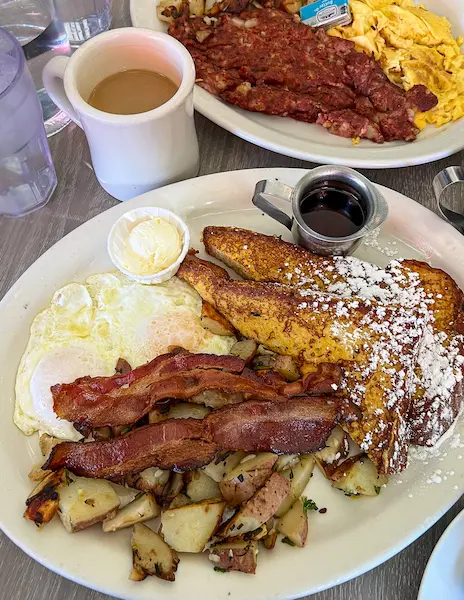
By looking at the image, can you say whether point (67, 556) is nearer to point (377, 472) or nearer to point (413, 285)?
point (377, 472)

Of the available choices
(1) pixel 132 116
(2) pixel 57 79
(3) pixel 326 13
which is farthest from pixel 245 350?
(3) pixel 326 13

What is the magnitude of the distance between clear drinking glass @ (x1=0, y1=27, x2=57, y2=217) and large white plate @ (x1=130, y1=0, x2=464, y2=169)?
60cm

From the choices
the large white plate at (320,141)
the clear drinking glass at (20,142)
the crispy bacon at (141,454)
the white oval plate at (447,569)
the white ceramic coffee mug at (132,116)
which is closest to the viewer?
the white oval plate at (447,569)

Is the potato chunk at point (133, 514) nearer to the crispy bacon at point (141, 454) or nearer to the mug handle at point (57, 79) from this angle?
the crispy bacon at point (141, 454)

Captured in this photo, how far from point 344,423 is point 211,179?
0.97 m

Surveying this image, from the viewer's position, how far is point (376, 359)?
1.61 metres

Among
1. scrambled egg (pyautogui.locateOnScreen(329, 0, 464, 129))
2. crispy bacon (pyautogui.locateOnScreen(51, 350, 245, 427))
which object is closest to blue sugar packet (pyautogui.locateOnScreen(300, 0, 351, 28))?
scrambled egg (pyautogui.locateOnScreen(329, 0, 464, 129))

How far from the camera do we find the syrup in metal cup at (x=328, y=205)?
1775 millimetres

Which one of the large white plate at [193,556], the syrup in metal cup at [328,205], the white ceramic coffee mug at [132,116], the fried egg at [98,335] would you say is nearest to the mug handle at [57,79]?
the white ceramic coffee mug at [132,116]

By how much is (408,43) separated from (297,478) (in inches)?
76.3

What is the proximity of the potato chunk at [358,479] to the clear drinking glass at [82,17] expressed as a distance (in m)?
2.12

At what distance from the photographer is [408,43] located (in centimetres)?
243

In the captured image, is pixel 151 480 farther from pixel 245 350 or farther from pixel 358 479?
pixel 358 479

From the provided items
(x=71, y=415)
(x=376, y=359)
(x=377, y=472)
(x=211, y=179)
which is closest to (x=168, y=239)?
(x=211, y=179)
